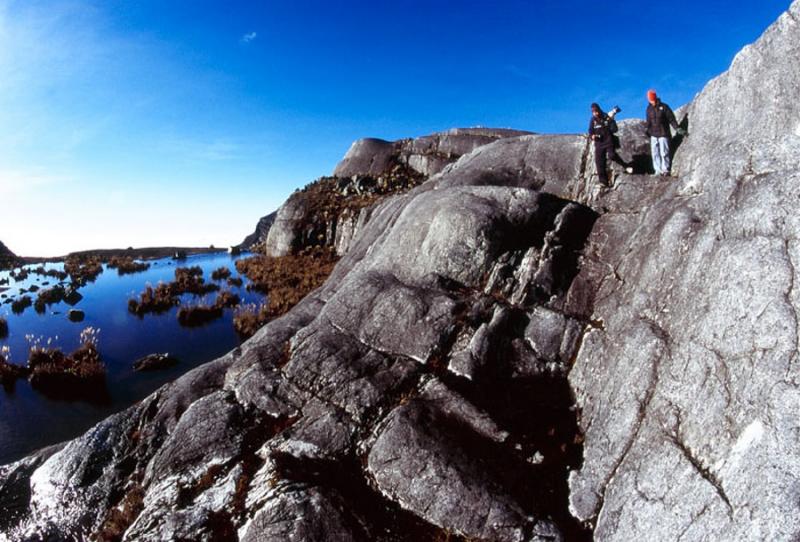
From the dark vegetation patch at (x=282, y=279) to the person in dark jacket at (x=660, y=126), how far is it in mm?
24072

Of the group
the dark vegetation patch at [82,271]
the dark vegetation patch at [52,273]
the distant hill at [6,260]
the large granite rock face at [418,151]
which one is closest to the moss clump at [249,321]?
the dark vegetation patch at [82,271]

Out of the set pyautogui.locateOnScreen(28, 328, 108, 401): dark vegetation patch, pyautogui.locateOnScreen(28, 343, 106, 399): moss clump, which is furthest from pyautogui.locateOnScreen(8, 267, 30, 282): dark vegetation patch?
pyautogui.locateOnScreen(28, 343, 106, 399): moss clump

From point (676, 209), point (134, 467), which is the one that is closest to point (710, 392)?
point (676, 209)

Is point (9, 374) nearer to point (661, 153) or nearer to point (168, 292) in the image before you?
point (168, 292)

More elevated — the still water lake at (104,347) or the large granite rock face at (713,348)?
the large granite rock face at (713,348)

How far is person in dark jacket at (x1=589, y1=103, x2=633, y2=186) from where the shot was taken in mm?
18344

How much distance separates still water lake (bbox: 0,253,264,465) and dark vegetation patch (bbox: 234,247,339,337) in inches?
52.3

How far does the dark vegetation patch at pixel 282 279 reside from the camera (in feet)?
94.4

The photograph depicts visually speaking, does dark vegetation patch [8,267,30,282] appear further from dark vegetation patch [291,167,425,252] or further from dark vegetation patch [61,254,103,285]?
dark vegetation patch [291,167,425,252]

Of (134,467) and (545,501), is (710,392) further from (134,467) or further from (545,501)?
(134,467)

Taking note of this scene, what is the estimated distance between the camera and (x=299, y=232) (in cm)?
5103

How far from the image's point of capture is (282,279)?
39.1 meters

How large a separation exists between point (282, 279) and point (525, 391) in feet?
101

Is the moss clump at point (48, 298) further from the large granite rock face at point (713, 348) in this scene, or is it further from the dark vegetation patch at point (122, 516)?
the large granite rock face at point (713, 348)
